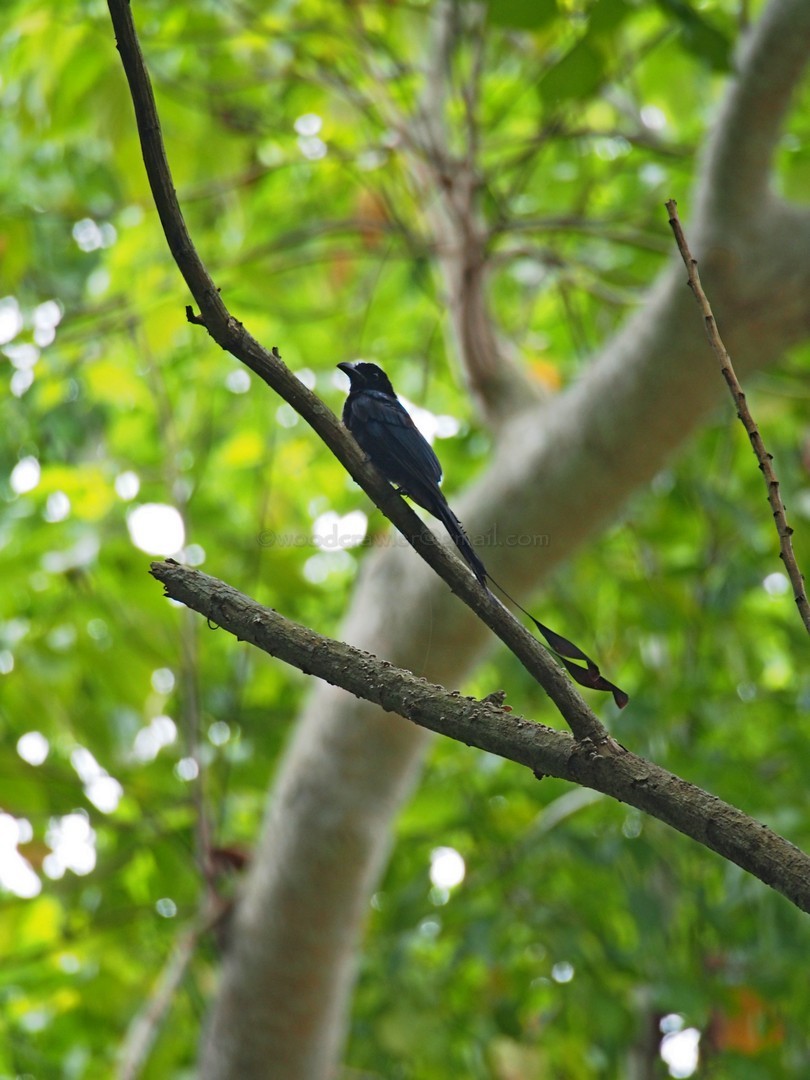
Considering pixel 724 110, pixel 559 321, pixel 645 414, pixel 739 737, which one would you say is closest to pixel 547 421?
pixel 645 414

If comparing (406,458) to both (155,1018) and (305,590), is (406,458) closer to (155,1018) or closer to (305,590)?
(305,590)

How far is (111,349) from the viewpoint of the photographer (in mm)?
3422

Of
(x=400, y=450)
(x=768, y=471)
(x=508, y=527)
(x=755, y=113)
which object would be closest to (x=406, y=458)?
(x=400, y=450)

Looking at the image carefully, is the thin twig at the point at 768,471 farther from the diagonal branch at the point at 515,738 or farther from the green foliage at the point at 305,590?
the green foliage at the point at 305,590

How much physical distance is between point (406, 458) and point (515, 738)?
0.37m

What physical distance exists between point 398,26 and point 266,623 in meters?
3.09

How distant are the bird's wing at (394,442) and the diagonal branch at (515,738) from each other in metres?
0.23

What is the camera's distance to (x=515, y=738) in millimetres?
1070

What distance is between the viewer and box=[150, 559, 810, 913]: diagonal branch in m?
0.95

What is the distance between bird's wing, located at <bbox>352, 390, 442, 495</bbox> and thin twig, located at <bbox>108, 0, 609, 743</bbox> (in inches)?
1.9

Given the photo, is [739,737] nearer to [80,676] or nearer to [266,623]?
[80,676]

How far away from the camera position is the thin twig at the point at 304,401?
1071 mm

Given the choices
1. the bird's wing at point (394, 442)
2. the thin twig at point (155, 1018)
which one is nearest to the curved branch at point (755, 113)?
the bird's wing at point (394, 442)

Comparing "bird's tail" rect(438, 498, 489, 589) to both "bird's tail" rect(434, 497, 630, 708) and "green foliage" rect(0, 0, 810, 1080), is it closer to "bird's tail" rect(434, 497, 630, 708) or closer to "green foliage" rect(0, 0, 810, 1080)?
"bird's tail" rect(434, 497, 630, 708)
